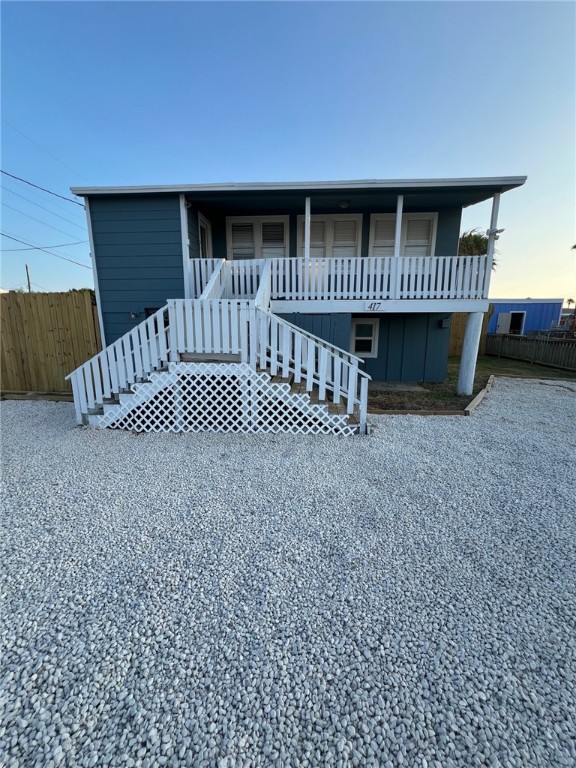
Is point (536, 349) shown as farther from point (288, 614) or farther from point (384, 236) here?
point (288, 614)

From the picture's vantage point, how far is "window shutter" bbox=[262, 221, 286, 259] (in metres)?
8.80

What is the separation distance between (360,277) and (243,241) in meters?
3.58

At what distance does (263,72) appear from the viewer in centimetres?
895

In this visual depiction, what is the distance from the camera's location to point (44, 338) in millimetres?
7172

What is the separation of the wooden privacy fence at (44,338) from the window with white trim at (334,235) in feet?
18.2

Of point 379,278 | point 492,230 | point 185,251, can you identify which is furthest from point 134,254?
point 492,230

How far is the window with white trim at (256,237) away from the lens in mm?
8742

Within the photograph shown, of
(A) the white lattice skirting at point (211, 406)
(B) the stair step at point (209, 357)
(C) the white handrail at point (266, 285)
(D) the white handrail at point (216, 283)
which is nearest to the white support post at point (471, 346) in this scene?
(A) the white lattice skirting at point (211, 406)

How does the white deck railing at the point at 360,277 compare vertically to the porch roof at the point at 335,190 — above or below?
below

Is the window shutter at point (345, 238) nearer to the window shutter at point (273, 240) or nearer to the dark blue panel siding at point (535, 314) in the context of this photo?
the window shutter at point (273, 240)

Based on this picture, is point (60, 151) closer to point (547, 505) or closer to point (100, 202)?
point (100, 202)

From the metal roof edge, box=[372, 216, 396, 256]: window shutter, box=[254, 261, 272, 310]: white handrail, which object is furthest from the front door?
box=[254, 261, 272, 310]: white handrail

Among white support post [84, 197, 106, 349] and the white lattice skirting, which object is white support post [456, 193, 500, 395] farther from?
white support post [84, 197, 106, 349]

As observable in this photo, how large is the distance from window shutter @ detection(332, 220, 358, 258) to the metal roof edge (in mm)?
1911
